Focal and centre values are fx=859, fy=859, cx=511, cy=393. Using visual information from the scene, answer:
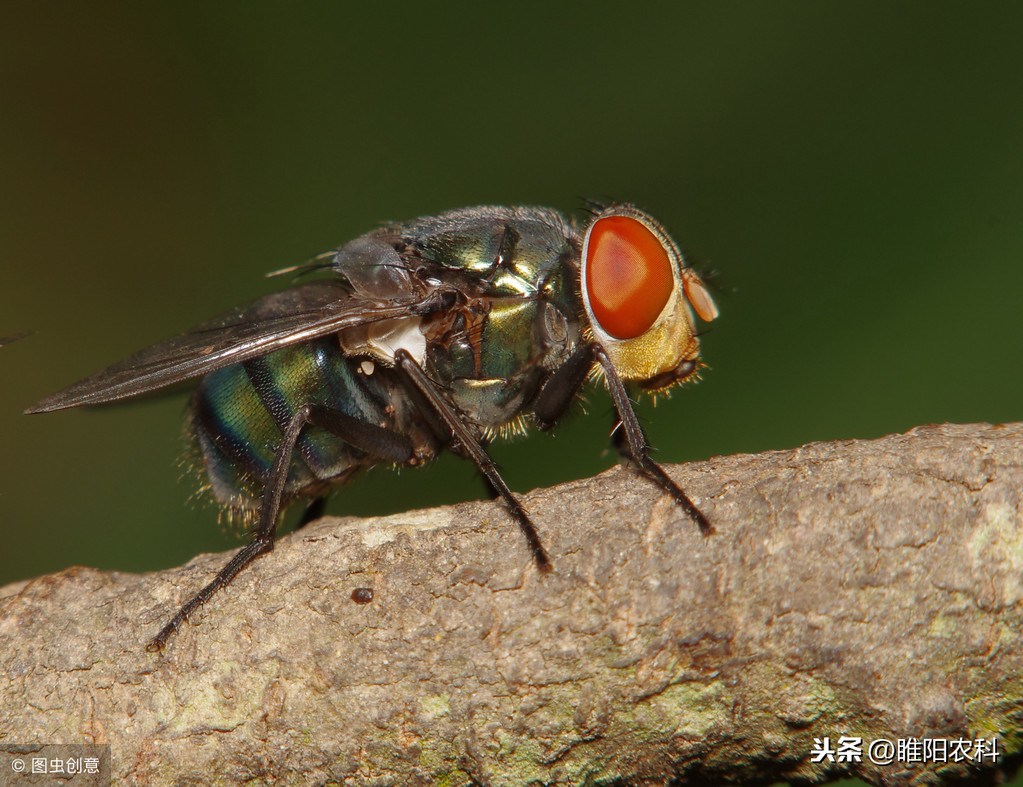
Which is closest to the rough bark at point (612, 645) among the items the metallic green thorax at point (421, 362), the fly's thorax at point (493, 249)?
the metallic green thorax at point (421, 362)

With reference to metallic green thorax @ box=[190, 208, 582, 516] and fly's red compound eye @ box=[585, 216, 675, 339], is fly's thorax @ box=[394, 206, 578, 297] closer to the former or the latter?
metallic green thorax @ box=[190, 208, 582, 516]

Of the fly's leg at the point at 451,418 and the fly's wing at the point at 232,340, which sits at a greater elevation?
the fly's wing at the point at 232,340

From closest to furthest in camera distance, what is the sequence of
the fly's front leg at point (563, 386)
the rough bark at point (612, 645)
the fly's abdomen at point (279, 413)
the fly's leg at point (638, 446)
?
the rough bark at point (612, 645), the fly's leg at point (638, 446), the fly's front leg at point (563, 386), the fly's abdomen at point (279, 413)

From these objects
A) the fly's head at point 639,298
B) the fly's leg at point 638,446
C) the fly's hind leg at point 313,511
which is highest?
the fly's head at point 639,298

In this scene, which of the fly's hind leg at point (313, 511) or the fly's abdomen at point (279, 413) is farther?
the fly's hind leg at point (313, 511)

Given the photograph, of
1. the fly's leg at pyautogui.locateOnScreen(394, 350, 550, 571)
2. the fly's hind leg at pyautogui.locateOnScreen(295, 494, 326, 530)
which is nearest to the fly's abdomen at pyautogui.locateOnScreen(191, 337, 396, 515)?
the fly's leg at pyautogui.locateOnScreen(394, 350, 550, 571)
